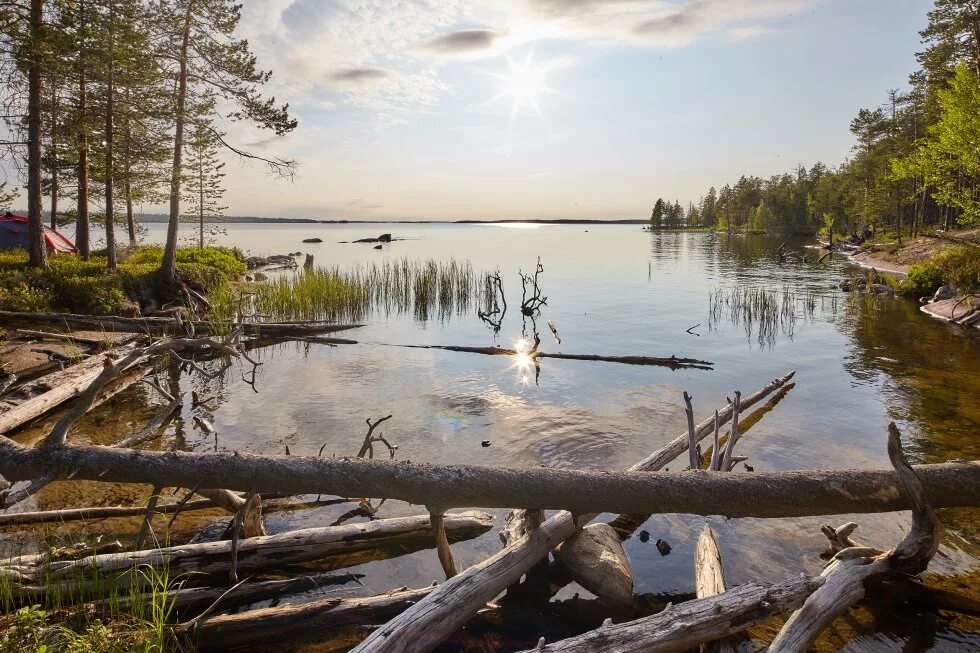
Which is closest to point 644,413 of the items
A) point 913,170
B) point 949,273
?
point 949,273

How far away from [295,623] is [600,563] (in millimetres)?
2611

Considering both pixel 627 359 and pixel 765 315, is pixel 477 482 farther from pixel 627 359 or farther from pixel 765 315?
pixel 765 315

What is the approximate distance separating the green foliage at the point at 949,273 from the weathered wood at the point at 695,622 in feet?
76.8

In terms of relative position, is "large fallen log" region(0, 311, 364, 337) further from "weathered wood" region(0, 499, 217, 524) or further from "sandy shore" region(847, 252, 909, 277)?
"sandy shore" region(847, 252, 909, 277)

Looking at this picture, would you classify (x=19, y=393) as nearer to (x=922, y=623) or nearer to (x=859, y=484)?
(x=859, y=484)

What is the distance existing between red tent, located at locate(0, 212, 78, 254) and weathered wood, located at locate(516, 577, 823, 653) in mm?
29428

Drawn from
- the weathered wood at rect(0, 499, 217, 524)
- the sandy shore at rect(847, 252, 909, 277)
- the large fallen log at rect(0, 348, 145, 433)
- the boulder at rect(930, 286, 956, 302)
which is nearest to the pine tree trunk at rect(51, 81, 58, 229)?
the large fallen log at rect(0, 348, 145, 433)

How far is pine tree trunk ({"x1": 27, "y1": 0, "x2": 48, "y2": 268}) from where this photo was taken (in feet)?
52.2

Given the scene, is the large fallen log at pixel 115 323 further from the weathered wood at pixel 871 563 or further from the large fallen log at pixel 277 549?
the weathered wood at pixel 871 563

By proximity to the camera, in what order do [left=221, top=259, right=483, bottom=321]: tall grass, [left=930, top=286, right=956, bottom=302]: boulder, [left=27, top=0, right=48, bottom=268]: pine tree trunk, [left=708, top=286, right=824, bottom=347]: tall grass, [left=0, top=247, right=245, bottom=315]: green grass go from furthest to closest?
[left=930, top=286, right=956, bottom=302]: boulder → [left=221, top=259, right=483, bottom=321]: tall grass → [left=708, top=286, right=824, bottom=347]: tall grass → [left=27, top=0, right=48, bottom=268]: pine tree trunk → [left=0, top=247, right=245, bottom=315]: green grass

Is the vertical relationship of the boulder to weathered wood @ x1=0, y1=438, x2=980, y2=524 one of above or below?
above

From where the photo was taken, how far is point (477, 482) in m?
4.23

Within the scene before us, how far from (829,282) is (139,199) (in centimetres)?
3794

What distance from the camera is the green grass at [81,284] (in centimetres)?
1541
